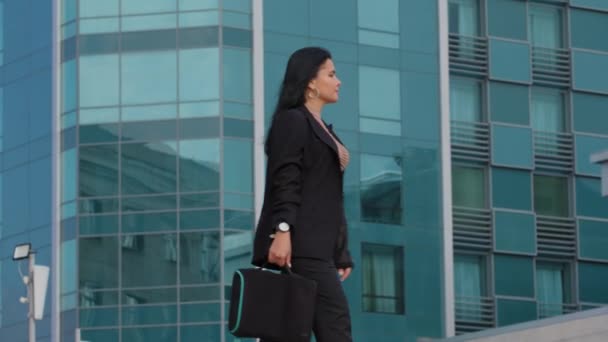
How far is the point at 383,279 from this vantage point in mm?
44719

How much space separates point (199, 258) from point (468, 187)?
778cm

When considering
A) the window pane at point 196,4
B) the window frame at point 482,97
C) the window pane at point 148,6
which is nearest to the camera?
the window pane at point 196,4

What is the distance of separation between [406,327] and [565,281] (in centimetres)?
562

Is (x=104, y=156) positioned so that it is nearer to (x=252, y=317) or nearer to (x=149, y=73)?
(x=149, y=73)

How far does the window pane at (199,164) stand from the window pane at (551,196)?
9408 millimetres

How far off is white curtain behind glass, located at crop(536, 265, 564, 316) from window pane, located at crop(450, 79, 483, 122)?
4.40 meters

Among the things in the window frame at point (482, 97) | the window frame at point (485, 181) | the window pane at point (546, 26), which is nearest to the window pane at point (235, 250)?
the window frame at point (485, 181)

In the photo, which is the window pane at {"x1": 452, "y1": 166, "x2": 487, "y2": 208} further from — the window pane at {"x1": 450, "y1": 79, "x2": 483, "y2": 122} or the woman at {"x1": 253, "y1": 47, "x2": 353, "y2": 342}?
the woman at {"x1": 253, "y1": 47, "x2": 353, "y2": 342}

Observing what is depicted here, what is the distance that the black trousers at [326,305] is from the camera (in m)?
9.05

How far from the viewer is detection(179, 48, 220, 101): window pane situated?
43.9 meters

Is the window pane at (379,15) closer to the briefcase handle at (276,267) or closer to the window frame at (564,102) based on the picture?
the window frame at (564,102)

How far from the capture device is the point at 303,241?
30.0ft

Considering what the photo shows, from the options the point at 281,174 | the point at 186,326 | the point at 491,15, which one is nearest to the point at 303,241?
the point at 281,174

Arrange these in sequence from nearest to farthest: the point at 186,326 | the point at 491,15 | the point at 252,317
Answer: the point at 252,317 < the point at 186,326 < the point at 491,15
